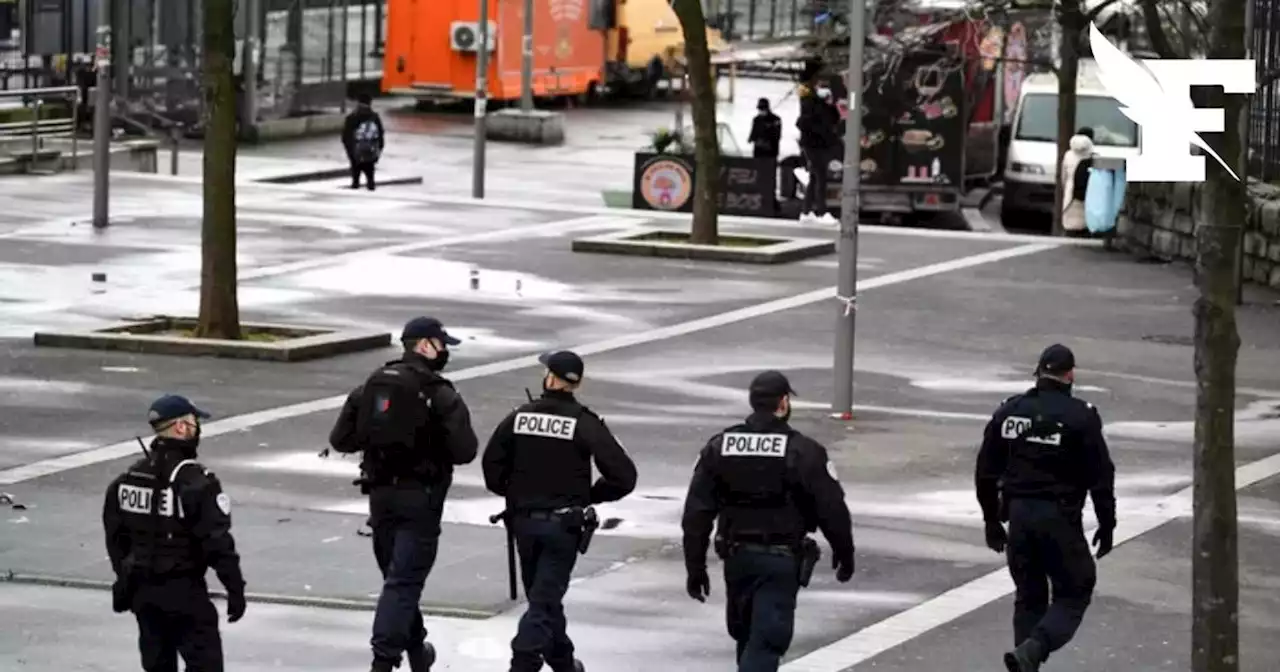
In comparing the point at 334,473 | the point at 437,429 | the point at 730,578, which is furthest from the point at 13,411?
the point at 730,578

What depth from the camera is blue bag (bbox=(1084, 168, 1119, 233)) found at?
3167cm

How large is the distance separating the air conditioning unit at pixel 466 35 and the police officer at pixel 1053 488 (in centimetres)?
4213

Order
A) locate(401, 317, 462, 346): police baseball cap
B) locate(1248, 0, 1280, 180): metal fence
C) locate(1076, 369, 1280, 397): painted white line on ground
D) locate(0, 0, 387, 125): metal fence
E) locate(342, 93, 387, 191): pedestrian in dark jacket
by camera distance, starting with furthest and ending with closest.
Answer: locate(0, 0, 387, 125): metal fence
locate(342, 93, 387, 191): pedestrian in dark jacket
locate(1248, 0, 1280, 180): metal fence
locate(1076, 369, 1280, 397): painted white line on ground
locate(401, 317, 462, 346): police baseball cap

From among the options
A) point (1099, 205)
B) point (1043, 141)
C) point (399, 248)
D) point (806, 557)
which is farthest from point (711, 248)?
point (806, 557)

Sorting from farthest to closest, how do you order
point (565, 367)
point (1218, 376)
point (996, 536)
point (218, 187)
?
1. point (218, 187)
2. point (996, 536)
3. point (565, 367)
4. point (1218, 376)

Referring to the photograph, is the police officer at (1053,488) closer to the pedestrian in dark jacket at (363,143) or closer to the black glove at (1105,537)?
the black glove at (1105,537)

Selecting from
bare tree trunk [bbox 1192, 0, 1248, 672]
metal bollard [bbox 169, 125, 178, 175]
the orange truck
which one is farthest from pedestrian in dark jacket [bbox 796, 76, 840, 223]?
bare tree trunk [bbox 1192, 0, 1248, 672]

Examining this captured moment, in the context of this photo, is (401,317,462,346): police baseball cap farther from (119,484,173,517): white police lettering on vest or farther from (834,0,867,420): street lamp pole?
(834,0,867,420): street lamp pole

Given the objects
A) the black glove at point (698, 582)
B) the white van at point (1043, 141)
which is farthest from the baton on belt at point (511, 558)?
the white van at point (1043, 141)

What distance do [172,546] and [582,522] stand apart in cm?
193

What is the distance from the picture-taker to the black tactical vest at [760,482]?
10.5 metres

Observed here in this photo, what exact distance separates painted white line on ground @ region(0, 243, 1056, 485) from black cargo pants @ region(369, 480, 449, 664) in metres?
5.49

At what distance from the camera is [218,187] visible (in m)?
21.7

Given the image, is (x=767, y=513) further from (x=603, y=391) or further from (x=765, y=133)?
(x=765, y=133)
